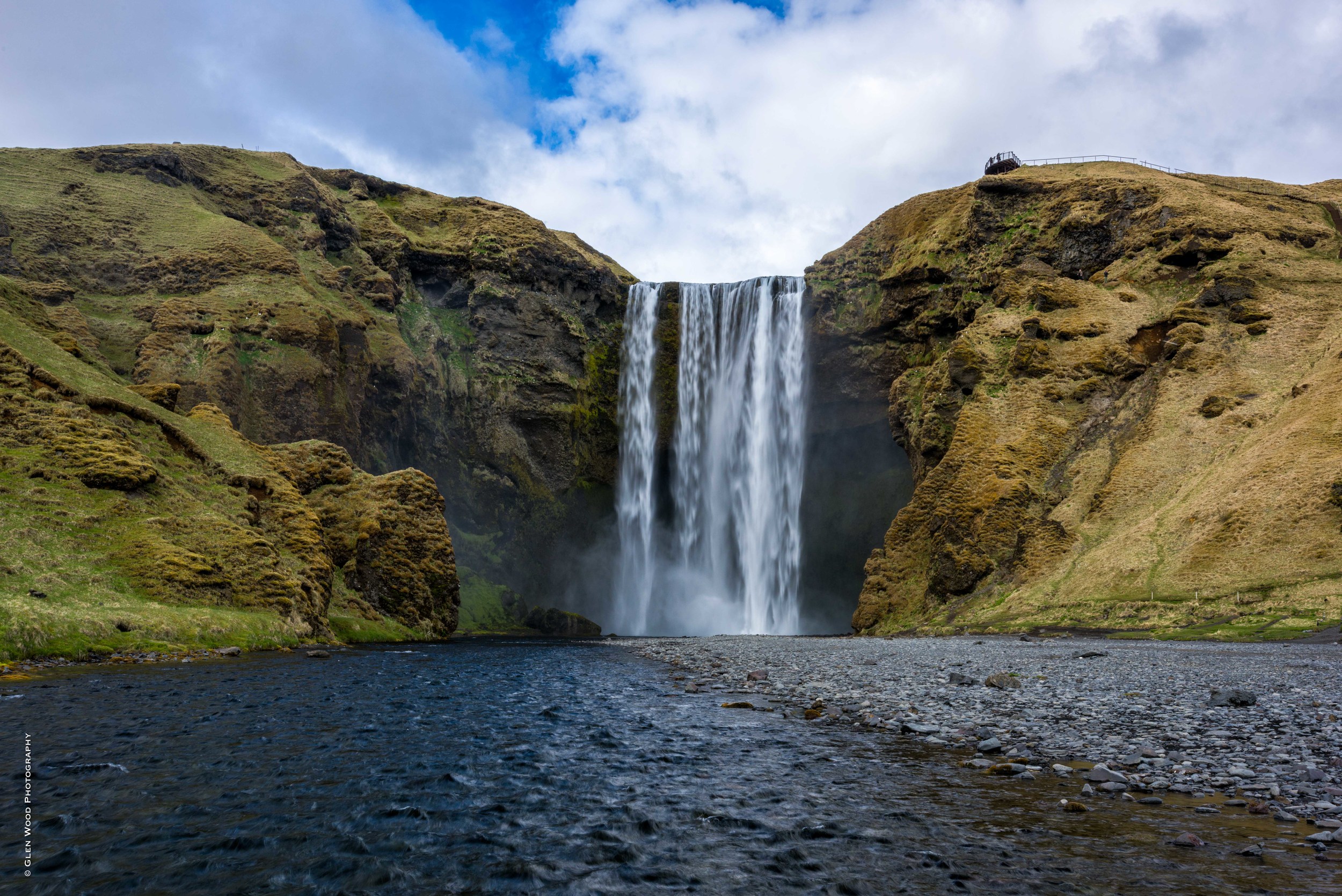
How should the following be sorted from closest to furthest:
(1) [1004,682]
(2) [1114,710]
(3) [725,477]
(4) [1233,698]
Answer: (4) [1233,698], (2) [1114,710], (1) [1004,682], (3) [725,477]

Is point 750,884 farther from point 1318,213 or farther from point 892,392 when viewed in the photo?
point 1318,213

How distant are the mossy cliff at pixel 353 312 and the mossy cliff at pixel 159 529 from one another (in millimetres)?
5833

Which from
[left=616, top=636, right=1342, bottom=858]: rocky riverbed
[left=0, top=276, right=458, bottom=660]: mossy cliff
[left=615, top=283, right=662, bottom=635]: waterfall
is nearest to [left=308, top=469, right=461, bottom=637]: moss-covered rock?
[left=0, top=276, right=458, bottom=660]: mossy cliff

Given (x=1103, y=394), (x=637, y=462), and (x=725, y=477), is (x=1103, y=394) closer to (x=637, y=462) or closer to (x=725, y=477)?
(x=725, y=477)

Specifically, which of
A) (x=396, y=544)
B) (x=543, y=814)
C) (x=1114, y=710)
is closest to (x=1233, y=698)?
(x=1114, y=710)

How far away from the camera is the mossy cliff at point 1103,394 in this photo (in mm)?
33031

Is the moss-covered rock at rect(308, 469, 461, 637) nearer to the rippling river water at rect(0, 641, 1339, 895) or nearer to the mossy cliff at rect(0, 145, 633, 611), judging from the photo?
the mossy cliff at rect(0, 145, 633, 611)

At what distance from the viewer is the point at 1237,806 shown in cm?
717

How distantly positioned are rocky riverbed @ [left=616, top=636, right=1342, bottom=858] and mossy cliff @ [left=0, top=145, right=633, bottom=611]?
123 ft

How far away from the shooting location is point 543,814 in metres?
8.02

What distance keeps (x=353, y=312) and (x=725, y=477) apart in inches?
1482

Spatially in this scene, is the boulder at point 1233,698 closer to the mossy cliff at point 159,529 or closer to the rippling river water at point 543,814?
the rippling river water at point 543,814

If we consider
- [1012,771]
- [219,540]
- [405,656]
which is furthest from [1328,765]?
[219,540]

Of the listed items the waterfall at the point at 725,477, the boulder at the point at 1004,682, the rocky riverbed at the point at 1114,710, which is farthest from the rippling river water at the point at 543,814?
the waterfall at the point at 725,477
